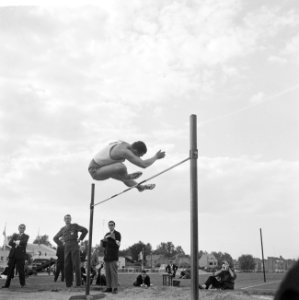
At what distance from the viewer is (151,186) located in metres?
6.76

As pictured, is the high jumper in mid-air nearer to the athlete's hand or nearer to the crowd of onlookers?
the athlete's hand

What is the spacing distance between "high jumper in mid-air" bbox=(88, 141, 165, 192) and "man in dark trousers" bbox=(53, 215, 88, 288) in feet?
8.60

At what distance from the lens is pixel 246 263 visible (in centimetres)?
9106

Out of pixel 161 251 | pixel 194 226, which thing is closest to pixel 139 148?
pixel 194 226

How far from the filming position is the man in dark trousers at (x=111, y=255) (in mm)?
7820

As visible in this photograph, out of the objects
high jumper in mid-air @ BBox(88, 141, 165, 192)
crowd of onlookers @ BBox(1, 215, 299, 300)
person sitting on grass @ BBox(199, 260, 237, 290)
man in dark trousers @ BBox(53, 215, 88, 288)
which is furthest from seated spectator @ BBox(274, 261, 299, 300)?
person sitting on grass @ BBox(199, 260, 237, 290)

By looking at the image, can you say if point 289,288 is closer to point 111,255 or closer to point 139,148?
point 139,148

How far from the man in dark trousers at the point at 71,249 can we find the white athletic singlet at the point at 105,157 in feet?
9.31

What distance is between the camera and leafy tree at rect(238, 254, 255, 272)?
296ft

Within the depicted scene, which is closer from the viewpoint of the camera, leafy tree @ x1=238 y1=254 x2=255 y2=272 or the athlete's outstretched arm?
the athlete's outstretched arm

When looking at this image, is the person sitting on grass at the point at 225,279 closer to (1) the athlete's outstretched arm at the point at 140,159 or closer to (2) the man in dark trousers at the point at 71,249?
(2) the man in dark trousers at the point at 71,249

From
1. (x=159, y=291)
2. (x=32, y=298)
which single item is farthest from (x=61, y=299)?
(x=159, y=291)

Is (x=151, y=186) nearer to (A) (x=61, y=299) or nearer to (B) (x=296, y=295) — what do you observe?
(A) (x=61, y=299)

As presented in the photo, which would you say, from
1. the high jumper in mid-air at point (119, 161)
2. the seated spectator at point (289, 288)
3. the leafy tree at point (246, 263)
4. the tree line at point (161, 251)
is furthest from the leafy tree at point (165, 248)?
the seated spectator at point (289, 288)
